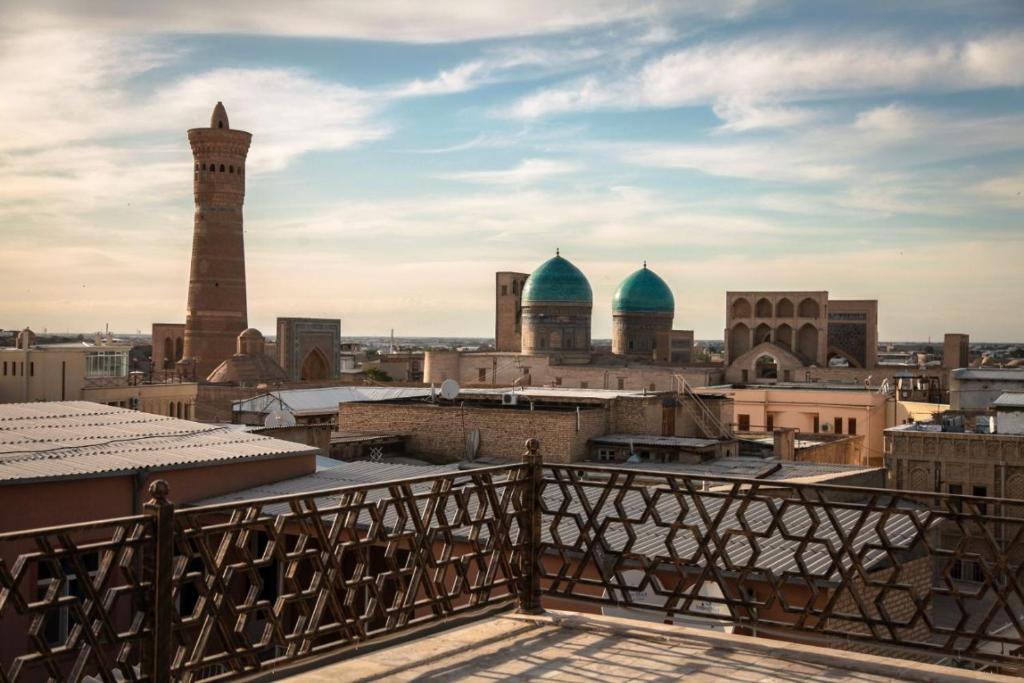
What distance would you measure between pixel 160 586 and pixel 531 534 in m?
2.05

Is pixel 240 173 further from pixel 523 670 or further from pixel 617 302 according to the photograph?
pixel 523 670

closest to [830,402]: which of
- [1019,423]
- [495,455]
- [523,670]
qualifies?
[1019,423]

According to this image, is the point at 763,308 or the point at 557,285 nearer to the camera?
the point at 763,308

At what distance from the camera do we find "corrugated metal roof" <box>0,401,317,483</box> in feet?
34.3

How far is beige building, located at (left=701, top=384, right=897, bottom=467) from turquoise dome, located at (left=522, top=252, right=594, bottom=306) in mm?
12911

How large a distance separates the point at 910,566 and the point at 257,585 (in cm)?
813

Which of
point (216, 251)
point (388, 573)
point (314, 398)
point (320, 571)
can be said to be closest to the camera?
point (320, 571)

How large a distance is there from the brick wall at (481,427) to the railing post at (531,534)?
39.8 feet

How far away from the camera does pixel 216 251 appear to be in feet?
123

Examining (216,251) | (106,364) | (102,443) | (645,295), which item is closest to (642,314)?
(645,295)

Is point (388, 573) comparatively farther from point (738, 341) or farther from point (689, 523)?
point (738, 341)

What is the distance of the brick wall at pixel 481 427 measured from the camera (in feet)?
57.8

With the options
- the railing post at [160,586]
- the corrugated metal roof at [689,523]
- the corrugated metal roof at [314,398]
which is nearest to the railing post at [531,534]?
the railing post at [160,586]

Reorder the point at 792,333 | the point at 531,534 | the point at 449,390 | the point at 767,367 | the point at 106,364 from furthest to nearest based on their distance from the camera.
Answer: the point at 767,367 < the point at 792,333 < the point at 106,364 < the point at 449,390 < the point at 531,534
